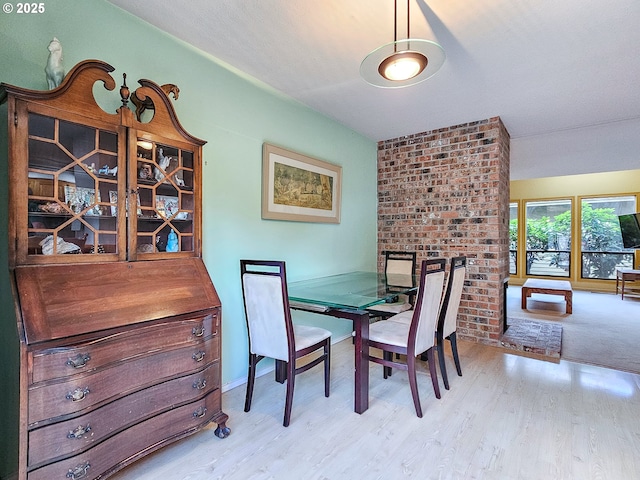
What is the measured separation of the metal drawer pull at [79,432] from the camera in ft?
4.24

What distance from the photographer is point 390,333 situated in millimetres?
2352

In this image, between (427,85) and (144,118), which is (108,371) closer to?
(144,118)

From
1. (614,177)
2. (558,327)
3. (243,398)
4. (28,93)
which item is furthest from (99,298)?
(614,177)

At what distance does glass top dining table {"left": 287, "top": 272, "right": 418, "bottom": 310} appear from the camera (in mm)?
2234

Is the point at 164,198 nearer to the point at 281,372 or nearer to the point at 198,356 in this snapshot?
the point at 198,356

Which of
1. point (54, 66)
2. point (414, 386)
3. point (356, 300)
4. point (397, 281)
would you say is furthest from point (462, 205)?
point (54, 66)

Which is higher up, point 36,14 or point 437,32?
point 437,32

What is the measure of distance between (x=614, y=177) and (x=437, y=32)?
767cm

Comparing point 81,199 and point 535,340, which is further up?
point 81,199

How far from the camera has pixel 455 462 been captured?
1.70 meters

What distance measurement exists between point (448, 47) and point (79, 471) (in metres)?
3.03

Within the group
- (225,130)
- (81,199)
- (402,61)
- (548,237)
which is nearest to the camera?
(81,199)

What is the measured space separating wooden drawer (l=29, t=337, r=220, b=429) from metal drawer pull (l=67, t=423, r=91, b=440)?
0.23ft

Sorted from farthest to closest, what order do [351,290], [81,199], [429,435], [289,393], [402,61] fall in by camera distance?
[351,290] < [289,393] < [429,435] < [402,61] < [81,199]
